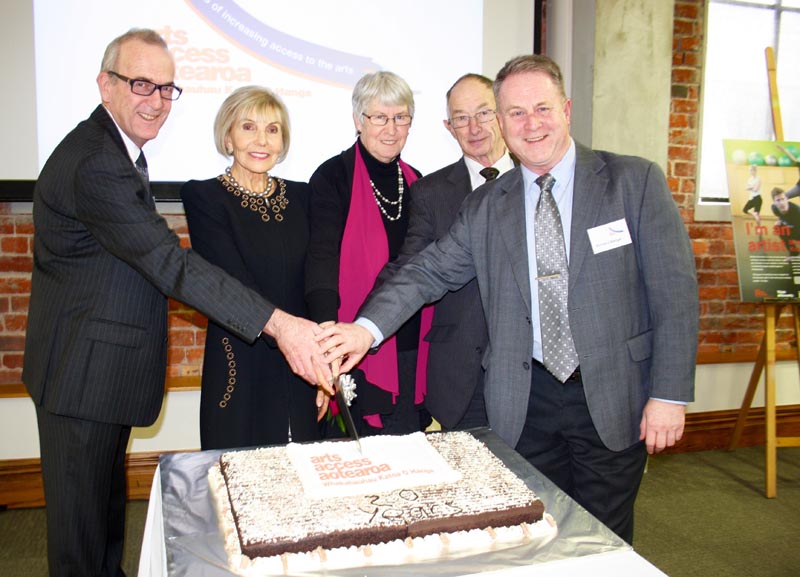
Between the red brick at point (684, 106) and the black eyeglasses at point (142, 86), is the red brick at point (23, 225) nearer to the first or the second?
the black eyeglasses at point (142, 86)

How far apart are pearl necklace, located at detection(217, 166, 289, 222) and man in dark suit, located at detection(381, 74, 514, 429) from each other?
0.40 meters

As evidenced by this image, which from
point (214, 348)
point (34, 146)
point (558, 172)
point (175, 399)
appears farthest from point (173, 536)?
point (34, 146)

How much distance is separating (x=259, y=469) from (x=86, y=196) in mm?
969

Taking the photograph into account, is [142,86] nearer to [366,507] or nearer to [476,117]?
[476,117]

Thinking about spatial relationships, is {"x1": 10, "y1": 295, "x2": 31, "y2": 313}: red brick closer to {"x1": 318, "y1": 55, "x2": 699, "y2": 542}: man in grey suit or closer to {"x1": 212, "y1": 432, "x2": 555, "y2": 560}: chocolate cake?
{"x1": 318, "y1": 55, "x2": 699, "y2": 542}: man in grey suit

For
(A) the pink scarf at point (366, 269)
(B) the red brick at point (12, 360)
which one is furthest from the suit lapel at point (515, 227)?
(B) the red brick at point (12, 360)

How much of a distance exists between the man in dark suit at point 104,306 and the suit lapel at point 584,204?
72cm

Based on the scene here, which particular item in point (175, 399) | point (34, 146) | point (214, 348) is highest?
point (34, 146)

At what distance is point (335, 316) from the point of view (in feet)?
6.64

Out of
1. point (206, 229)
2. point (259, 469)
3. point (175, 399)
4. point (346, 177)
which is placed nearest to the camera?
point (259, 469)

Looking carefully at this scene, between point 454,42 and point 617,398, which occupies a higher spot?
point 454,42

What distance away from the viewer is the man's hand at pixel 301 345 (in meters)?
1.78

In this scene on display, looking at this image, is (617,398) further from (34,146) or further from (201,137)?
(34,146)

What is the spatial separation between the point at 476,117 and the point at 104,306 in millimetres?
1362
